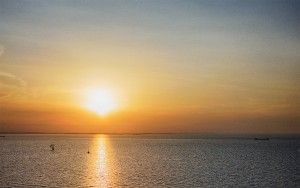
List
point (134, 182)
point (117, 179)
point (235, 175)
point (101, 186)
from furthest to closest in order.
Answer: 1. point (235, 175)
2. point (117, 179)
3. point (134, 182)
4. point (101, 186)

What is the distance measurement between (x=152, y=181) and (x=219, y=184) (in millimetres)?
13718

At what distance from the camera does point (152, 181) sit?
88.4m

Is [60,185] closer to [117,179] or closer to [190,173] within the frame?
[117,179]

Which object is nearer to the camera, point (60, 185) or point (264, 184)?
point (60, 185)

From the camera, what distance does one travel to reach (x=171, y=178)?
94.1 metres

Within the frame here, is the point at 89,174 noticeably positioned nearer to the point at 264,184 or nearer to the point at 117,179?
the point at 117,179

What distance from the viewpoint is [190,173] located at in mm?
106188

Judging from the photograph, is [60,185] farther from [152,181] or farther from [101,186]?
[152,181]

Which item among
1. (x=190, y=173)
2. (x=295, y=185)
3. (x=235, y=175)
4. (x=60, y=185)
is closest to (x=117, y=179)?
(x=60, y=185)

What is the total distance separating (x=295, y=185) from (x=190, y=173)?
28.1 meters

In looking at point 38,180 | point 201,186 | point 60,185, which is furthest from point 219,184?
point 38,180

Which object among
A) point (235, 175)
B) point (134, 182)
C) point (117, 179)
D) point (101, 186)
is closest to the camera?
point (101, 186)

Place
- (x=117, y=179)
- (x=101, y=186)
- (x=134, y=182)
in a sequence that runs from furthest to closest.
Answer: (x=117, y=179) < (x=134, y=182) < (x=101, y=186)

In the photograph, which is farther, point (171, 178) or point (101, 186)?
point (171, 178)
